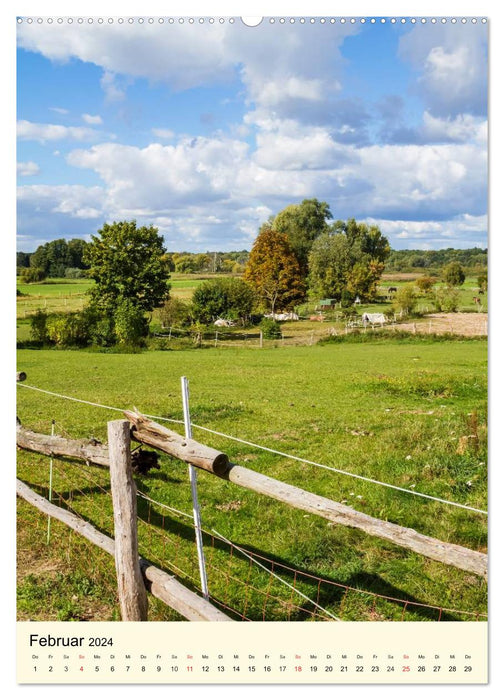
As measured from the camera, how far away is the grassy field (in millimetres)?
4844

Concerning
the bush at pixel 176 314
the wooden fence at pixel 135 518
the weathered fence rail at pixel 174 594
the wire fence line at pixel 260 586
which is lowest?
the wire fence line at pixel 260 586

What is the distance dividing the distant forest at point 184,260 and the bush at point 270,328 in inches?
220

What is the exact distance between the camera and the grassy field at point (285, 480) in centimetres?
484

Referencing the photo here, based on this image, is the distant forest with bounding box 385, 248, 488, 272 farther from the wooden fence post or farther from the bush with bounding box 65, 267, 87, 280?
the bush with bounding box 65, 267, 87, 280

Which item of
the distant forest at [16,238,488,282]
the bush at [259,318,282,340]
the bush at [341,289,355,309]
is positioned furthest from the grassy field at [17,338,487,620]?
the bush at [259,318,282,340]

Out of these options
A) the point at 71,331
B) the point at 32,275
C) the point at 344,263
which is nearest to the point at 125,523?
the point at 32,275

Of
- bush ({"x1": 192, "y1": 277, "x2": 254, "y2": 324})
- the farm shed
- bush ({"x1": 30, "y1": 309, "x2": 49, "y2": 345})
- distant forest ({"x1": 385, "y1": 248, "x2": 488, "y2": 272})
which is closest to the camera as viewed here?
distant forest ({"x1": 385, "y1": 248, "x2": 488, "y2": 272})

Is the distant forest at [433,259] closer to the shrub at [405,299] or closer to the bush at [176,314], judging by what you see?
the shrub at [405,299]

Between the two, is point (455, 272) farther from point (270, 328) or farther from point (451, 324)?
point (270, 328)

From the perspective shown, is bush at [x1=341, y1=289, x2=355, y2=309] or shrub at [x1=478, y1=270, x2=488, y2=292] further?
bush at [x1=341, y1=289, x2=355, y2=309]

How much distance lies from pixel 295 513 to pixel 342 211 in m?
5.18

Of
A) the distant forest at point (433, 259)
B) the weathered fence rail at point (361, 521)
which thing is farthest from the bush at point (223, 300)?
the weathered fence rail at point (361, 521)

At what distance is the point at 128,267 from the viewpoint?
964 centimetres

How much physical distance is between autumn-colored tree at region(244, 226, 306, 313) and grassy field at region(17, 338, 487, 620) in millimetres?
2439
